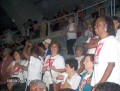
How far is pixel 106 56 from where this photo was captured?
3.89 meters

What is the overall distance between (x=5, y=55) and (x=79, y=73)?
2947 millimetres

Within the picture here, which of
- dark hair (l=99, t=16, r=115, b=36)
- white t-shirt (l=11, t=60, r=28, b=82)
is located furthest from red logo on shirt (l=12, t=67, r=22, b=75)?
dark hair (l=99, t=16, r=115, b=36)

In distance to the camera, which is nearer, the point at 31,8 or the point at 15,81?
the point at 15,81

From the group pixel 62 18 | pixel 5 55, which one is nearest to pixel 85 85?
pixel 5 55

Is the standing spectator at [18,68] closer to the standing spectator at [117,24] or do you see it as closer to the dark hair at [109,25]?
the standing spectator at [117,24]

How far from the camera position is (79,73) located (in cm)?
532

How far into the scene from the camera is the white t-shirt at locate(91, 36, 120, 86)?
3.86 meters

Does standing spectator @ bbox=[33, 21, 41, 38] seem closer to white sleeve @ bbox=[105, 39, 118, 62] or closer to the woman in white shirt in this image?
the woman in white shirt

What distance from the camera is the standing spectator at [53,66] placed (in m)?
5.63

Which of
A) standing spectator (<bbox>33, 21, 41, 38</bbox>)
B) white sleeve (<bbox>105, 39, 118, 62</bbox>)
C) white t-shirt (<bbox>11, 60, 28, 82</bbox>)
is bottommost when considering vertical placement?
white t-shirt (<bbox>11, 60, 28, 82</bbox>)

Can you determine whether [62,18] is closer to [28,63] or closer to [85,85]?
[28,63]

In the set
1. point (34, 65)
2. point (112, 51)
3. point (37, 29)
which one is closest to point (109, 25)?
point (112, 51)

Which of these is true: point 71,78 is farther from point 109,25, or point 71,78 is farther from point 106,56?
point 109,25

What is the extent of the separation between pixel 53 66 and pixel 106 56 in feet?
6.26
